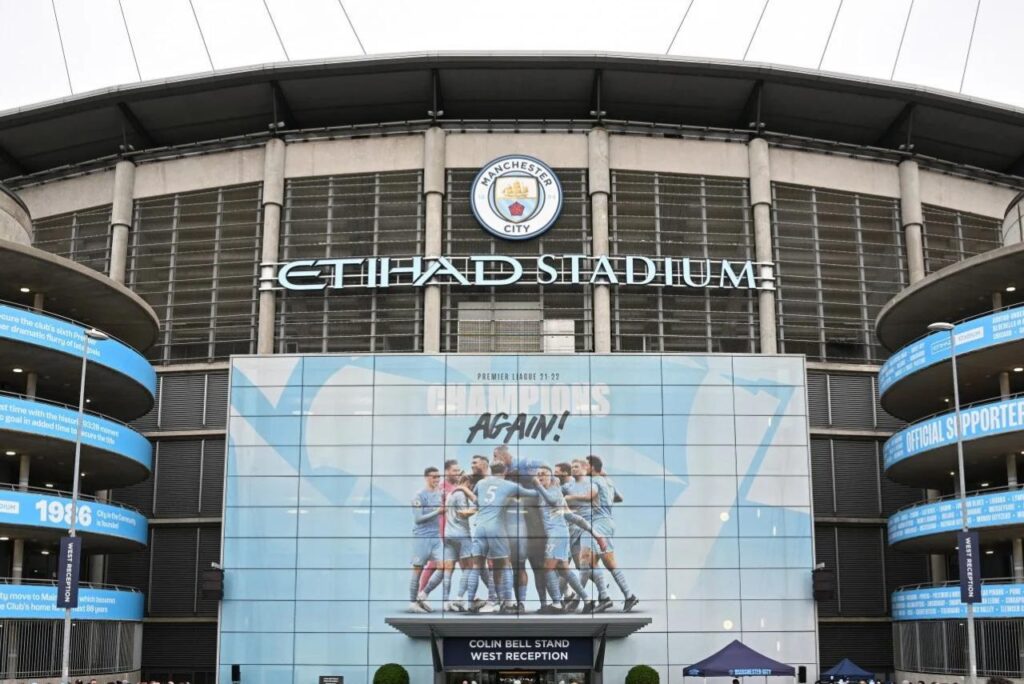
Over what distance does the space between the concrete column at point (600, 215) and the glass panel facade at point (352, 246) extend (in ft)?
27.1

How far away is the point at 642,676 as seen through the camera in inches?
1703

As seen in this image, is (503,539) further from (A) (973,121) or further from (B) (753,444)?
(A) (973,121)

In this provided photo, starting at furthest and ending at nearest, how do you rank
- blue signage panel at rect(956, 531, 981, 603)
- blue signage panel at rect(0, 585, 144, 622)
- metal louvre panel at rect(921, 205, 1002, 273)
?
metal louvre panel at rect(921, 205, 1002, 273)
blue signage panel at rect(0, 585, 144, 622)
blue signage panel at rect(956, 531, 981, 603)

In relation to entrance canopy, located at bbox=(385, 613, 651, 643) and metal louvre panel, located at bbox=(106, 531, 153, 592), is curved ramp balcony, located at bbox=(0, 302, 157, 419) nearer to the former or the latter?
metal louvre panel, located at bbox=(106, 531, 153, 592)

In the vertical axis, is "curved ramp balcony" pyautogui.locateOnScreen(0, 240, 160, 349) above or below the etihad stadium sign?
below

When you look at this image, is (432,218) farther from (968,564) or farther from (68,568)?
(968,564)

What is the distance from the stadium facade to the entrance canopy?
0.75 ft

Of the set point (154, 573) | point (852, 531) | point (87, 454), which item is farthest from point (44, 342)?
point (852, 531)

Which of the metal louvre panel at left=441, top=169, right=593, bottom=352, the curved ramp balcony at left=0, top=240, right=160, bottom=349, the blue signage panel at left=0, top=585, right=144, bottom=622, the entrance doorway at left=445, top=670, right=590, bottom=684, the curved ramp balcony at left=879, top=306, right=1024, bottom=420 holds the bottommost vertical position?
the entrance doorway at left=445, top=670, right=590, bottom=684

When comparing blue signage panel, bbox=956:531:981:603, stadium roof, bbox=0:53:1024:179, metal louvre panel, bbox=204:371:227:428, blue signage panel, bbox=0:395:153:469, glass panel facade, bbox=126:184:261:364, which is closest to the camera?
blue signage panel, bbox=956:531:981:603

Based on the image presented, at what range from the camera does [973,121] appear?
5934cm

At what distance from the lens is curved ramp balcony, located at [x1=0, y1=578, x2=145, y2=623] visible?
4119 cm

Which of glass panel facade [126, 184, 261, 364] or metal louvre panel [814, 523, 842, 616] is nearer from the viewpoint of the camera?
metal louvre panel [814, 523, 842, 616]

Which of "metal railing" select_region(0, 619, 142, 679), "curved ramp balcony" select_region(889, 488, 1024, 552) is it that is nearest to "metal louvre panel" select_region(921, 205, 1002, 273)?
"curved ramp balcony" select_region(889, 488, 1024, 552)
